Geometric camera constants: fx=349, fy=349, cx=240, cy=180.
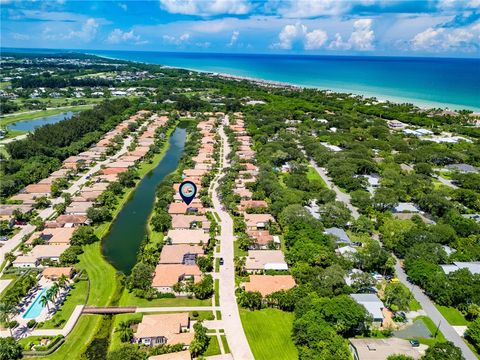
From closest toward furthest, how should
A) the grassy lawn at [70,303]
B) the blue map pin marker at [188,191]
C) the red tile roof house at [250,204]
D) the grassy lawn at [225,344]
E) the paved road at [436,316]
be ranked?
the grassy lawn at [225,344] < the paved road at [436,316] < the grassy lawn at [70,303] < the blue map pin marker at [188,191] < the red tile roof house at [250,204]

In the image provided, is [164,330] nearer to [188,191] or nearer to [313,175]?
[188,191]

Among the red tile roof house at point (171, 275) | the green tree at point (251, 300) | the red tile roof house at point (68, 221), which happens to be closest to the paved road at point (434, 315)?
the green tree at point (251, 300)

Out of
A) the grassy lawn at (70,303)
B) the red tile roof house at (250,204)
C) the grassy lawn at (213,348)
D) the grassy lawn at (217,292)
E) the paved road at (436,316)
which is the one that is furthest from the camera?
the red tile roof house at (250,204)

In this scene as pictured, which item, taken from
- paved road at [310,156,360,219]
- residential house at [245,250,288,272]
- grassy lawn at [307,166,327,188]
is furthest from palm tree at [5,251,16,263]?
grassy lawn at [307,166,327,188]

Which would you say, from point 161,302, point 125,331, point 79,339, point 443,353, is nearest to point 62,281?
point 79,339

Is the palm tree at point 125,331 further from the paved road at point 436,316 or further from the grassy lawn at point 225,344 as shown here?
the paved road at point 436,316

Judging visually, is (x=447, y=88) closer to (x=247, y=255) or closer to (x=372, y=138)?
(x=372, y=138)
